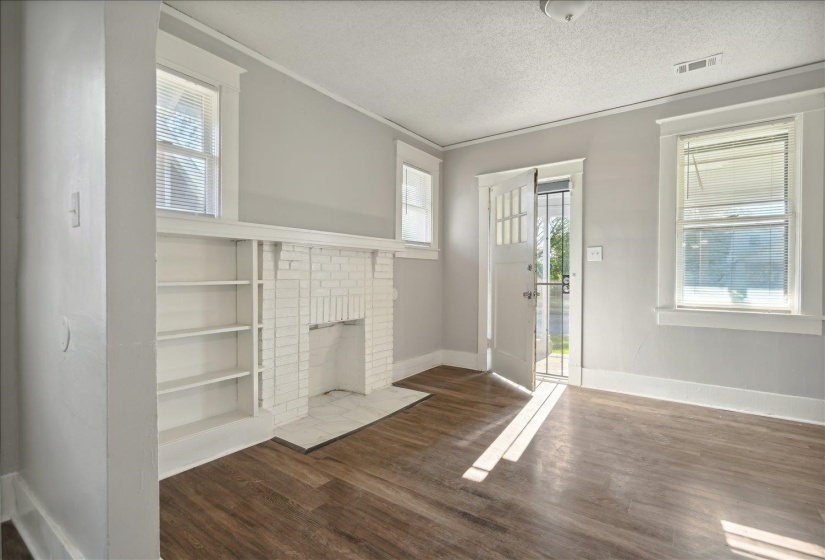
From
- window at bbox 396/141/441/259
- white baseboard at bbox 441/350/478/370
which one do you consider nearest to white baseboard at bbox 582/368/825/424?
white baseboard at bbox 441/350/478/370

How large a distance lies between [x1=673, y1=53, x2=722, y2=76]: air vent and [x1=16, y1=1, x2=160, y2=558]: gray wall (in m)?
3.48

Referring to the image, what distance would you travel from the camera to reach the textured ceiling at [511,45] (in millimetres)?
2434

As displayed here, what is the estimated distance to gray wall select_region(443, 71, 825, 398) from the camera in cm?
325

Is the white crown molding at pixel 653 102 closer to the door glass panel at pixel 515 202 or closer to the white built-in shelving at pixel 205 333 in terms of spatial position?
the door glass panel at pixel 515 202

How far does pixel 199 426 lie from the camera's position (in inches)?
99.8

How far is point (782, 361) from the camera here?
324 cm

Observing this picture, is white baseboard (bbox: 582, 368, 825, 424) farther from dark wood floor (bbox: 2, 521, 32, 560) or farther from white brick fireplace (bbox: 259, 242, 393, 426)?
dark wood floor (bbox: 2, 521, 32, 560)

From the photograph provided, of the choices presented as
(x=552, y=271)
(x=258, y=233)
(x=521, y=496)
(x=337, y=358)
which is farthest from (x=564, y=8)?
(x=552, y=271)

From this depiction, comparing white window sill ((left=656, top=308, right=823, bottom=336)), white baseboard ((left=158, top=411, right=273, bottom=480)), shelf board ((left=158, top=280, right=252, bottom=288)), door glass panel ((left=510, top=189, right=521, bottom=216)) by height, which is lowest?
white baseboard ((left=158, top=411, right=273, bottom=480))

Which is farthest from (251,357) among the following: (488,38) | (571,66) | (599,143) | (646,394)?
(599,143)

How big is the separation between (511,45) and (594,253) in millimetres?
2184

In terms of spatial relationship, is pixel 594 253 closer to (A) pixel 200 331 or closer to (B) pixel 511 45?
(B) pixel 511 45

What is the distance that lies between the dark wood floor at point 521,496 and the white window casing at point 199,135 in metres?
1.64

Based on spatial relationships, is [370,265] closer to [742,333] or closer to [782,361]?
[742,333]
